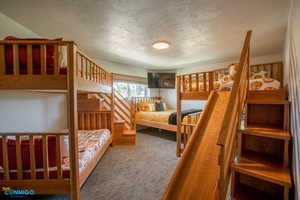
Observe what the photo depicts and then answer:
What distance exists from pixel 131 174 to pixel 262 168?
1817 millimetres

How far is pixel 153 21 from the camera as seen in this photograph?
202 centimetres

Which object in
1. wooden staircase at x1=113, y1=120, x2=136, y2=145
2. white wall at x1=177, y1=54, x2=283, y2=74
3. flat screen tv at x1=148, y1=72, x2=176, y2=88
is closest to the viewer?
wooden staircase at x1=113, y1=120, x2=136, y2=145

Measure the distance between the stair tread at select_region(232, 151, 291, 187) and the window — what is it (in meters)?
4.13

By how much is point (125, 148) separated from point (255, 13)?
361 centimetres

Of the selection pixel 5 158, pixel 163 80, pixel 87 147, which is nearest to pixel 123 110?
pixel 163 80

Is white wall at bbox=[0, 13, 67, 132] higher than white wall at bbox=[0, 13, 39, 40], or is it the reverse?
white wall at bbox=[0, 13, 39, 40]

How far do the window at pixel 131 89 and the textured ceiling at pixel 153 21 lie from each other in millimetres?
1958

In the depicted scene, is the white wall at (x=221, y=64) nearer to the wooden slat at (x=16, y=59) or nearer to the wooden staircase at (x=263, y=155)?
the wooden staircase at (x=263, y=155)

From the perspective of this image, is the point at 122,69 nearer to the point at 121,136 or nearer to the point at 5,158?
the point at 121,136

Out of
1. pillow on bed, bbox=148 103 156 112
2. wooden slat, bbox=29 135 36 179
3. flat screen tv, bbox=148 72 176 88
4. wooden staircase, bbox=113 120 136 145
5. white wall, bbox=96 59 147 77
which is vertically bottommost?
wooden staircase, bbox=113 120 136 145

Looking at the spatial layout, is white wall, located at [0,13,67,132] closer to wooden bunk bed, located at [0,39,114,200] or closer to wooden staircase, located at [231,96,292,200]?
wooden bunk bed, located at [0,39,114,200]

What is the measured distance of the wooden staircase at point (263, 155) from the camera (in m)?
1.11

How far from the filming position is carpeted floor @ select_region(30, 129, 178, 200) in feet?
5.75

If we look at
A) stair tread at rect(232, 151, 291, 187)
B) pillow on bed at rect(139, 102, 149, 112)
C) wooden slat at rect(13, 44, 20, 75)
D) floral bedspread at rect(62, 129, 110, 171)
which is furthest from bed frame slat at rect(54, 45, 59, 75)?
pillow on bed at rect(139, 102, 149, 112)
